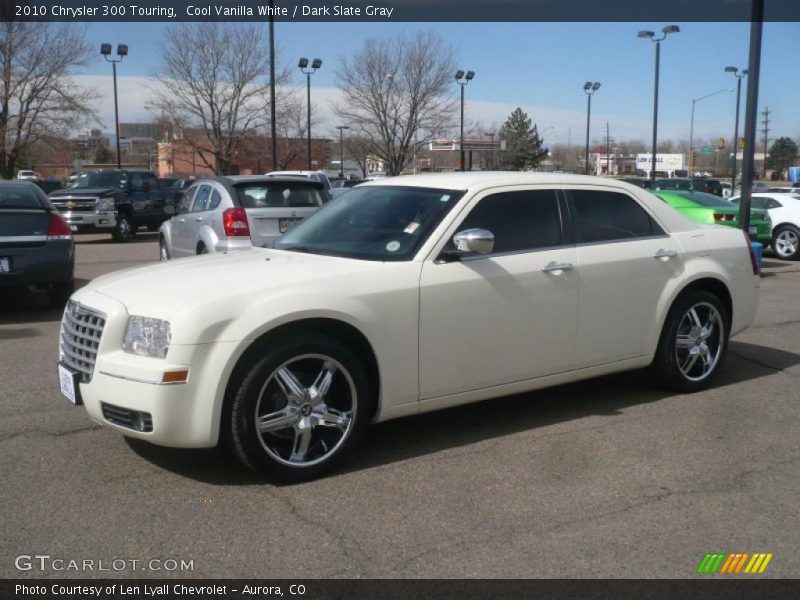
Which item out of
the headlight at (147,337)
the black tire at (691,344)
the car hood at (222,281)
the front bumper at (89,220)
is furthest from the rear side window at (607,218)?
the front bumper at (89,220)

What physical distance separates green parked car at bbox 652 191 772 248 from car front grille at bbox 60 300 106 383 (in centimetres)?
1188

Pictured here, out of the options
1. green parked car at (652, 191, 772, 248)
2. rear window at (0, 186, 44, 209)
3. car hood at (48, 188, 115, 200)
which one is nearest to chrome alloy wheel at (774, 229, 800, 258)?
green parked car at (652, 191, 772, 248)

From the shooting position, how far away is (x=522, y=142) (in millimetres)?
80562

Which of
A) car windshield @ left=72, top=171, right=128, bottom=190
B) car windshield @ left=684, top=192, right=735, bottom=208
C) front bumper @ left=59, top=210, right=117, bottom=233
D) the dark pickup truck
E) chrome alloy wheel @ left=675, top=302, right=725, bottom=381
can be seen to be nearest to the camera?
chrome alloy wheel @ left=675, top=302, right=725, bottom=381

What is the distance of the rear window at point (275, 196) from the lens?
1022 cm

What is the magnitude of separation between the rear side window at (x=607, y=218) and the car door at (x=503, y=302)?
186 millimetres

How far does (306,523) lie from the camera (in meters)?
3.81

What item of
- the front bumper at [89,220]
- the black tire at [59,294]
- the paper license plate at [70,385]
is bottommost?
the black tire at [59,294]

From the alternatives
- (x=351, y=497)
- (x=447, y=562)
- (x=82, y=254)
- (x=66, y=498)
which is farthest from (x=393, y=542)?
(x=82, y=254)

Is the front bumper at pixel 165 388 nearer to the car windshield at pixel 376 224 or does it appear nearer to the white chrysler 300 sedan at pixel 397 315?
the white chrysler 300 sedan at pixel 397 315

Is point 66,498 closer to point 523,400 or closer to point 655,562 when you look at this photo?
point 655,562

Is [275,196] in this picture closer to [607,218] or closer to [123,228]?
[607,218]

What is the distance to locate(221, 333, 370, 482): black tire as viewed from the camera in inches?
163

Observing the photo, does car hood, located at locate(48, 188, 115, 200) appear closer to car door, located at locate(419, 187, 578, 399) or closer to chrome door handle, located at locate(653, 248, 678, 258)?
car door, located at locate(419, 187, 578, 399)
